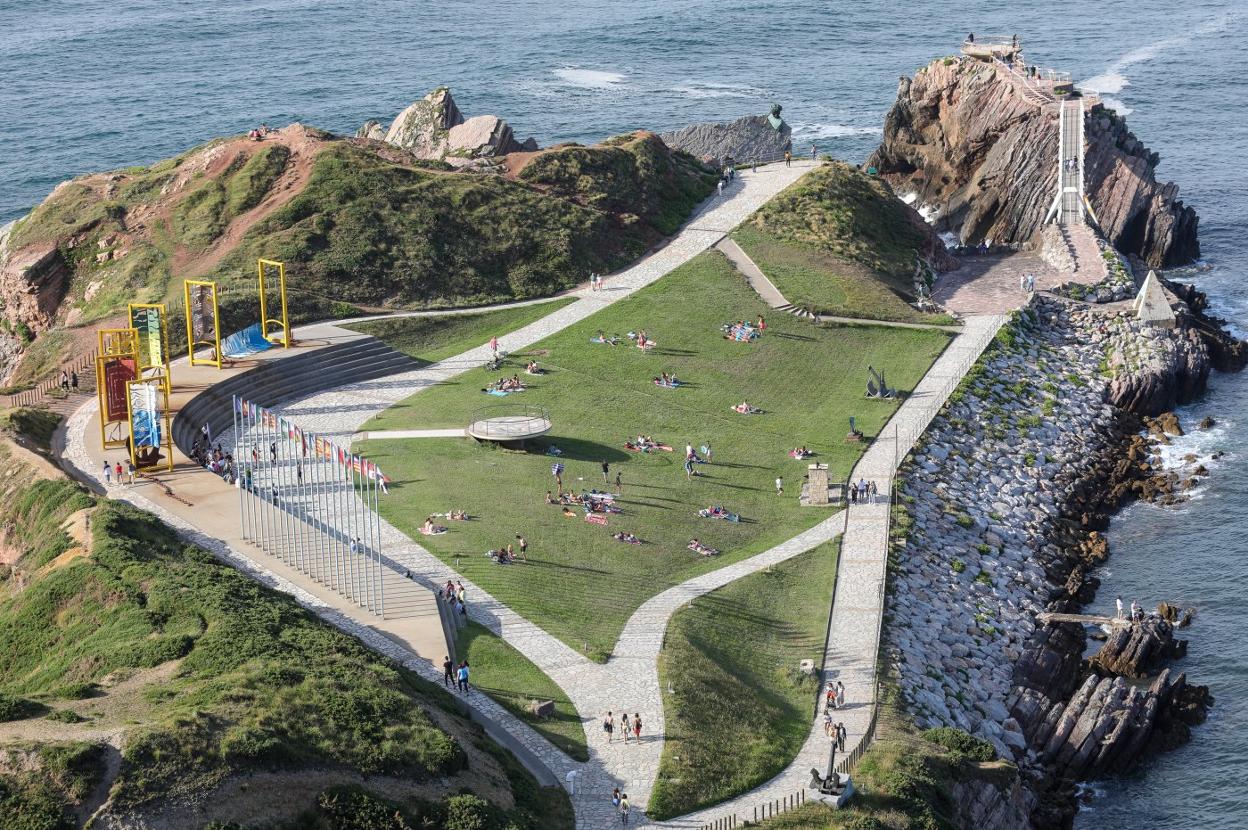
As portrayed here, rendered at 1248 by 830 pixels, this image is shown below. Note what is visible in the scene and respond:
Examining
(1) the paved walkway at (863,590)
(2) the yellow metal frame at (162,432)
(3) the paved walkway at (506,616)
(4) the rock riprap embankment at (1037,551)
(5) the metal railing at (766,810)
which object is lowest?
(4) the rock riprap embankment at (1037,551)

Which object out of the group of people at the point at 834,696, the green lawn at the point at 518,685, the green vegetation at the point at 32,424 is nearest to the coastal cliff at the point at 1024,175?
the group of people at the point at 834,696

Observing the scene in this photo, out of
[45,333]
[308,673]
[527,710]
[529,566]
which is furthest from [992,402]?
[45,333]

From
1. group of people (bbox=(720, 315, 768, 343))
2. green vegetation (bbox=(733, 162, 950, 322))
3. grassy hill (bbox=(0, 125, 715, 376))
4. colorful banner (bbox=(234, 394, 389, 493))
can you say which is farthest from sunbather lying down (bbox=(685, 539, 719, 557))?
grassy hill (bbox=(0, 125, 715, 376))

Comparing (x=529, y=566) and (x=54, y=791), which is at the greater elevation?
(x=54, y=791)

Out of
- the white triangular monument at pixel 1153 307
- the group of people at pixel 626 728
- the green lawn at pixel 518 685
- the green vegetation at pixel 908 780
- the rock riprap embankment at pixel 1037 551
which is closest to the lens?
the green vegetation at pixel 908 780

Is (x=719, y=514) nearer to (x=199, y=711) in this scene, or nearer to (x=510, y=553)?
(x=510, y=553)

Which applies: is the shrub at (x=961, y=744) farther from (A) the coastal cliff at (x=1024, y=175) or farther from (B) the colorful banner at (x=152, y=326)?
(A) the coastal cliff at (x=1024, y=175)

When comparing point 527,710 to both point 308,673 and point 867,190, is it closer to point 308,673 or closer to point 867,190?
point 308,673

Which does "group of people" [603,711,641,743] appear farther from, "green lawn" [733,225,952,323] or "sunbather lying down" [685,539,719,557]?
"green lawn" [733,225,952,323]
